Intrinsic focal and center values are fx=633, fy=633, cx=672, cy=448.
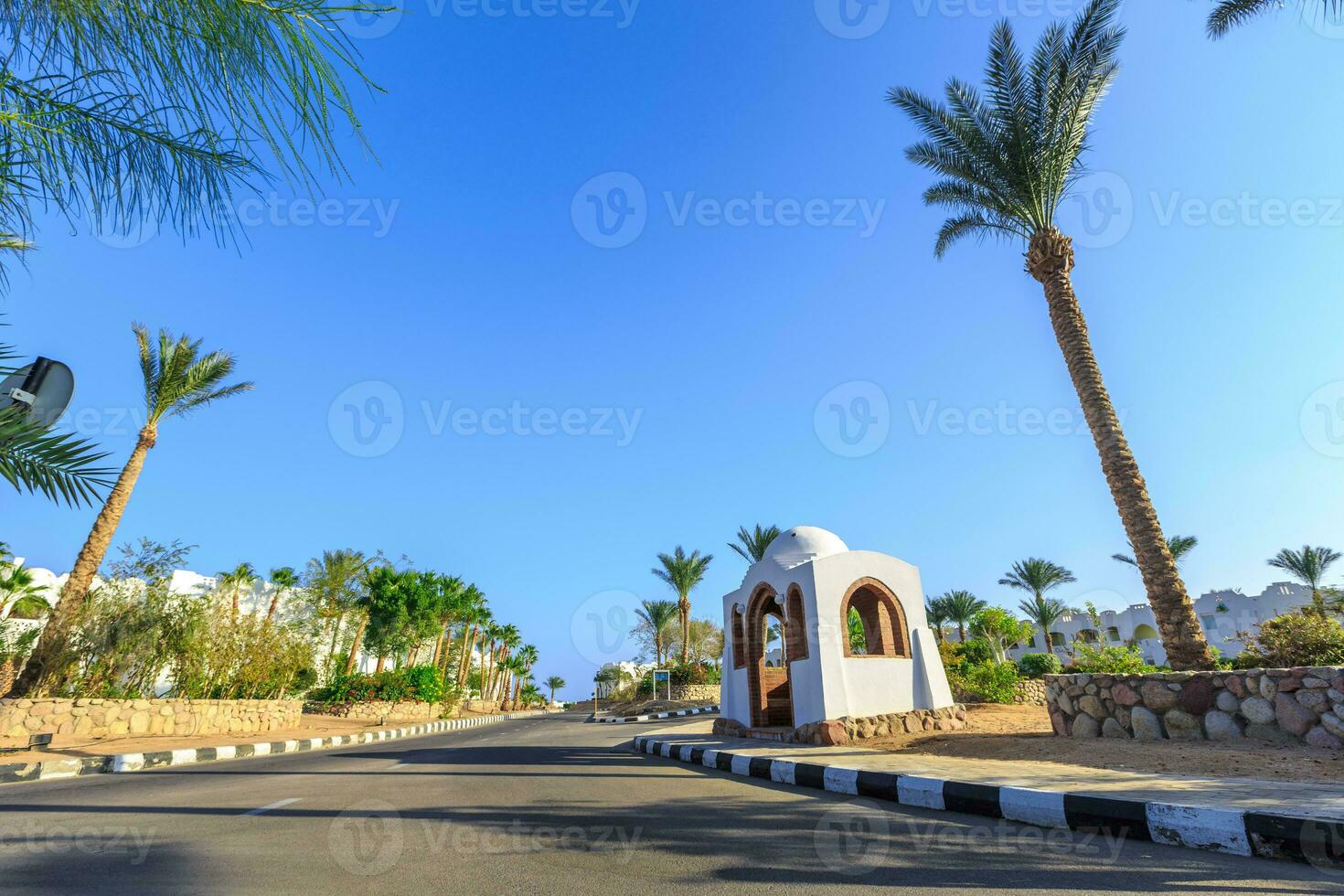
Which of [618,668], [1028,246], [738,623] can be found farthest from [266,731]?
[618,668]

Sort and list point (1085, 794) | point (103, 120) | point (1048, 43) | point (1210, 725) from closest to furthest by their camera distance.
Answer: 1. point (103, 120)
2. point (1085, 794)
3. point (1210, 725)
4. point (1048, 43)

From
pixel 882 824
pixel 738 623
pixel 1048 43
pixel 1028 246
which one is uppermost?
pixel 1048 43

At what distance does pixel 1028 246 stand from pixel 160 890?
1390cm

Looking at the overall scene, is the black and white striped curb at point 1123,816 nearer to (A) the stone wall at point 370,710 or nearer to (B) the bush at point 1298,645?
(B) the bush at point 1298,645

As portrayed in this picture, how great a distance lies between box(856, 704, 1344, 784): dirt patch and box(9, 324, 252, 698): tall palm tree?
1746 cm

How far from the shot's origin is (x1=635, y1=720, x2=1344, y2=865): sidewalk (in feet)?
11.9

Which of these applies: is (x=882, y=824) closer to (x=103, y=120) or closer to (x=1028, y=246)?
(x=103, y=120)

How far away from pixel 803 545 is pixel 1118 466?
755cm

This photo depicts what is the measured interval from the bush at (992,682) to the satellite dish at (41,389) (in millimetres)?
17481

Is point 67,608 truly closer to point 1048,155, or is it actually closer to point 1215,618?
point 1048,155

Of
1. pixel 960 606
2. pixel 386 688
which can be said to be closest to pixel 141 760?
pixel 386 688

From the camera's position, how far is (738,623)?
1559 cm

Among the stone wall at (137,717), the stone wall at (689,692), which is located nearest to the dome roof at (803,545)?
the stone wall at (137,717)

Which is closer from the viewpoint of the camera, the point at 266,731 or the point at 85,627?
the point at 85,627
